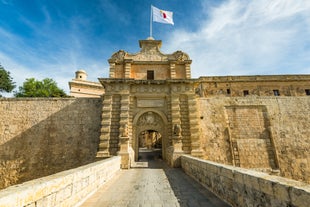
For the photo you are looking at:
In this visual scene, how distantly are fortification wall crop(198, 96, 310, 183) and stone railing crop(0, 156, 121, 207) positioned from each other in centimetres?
1030

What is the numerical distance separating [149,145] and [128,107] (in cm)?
2268

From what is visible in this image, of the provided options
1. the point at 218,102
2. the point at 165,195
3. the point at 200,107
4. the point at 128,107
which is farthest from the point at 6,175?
the point at 218,102

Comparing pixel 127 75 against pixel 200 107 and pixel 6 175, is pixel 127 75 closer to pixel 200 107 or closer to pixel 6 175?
pixel 200 107

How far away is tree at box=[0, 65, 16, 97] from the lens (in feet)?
54.7

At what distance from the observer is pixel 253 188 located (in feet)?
8.70

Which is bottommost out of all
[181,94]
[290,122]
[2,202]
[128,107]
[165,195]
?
[165,195]

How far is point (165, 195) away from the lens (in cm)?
430

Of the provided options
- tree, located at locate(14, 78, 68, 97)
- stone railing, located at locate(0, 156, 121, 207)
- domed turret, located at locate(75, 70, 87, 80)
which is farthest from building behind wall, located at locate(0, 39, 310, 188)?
domed turret, located at locate(75, 70, 87, 80)

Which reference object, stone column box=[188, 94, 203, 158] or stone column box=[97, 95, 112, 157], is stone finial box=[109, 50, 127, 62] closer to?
stone column box=[97, 95, 112, 157]

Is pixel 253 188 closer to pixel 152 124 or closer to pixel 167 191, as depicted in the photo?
pixel 167 191

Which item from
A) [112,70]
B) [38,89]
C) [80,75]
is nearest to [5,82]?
[38,89]

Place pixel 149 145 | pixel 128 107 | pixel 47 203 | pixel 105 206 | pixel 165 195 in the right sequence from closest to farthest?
pixel 47 203
pixel 105 206
pixel 165 195
pixel 128 107
pixel 149 145

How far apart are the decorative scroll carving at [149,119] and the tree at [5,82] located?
17.3m

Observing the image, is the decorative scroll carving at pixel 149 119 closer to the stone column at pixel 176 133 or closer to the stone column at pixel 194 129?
the stone column at pixel 176 133
